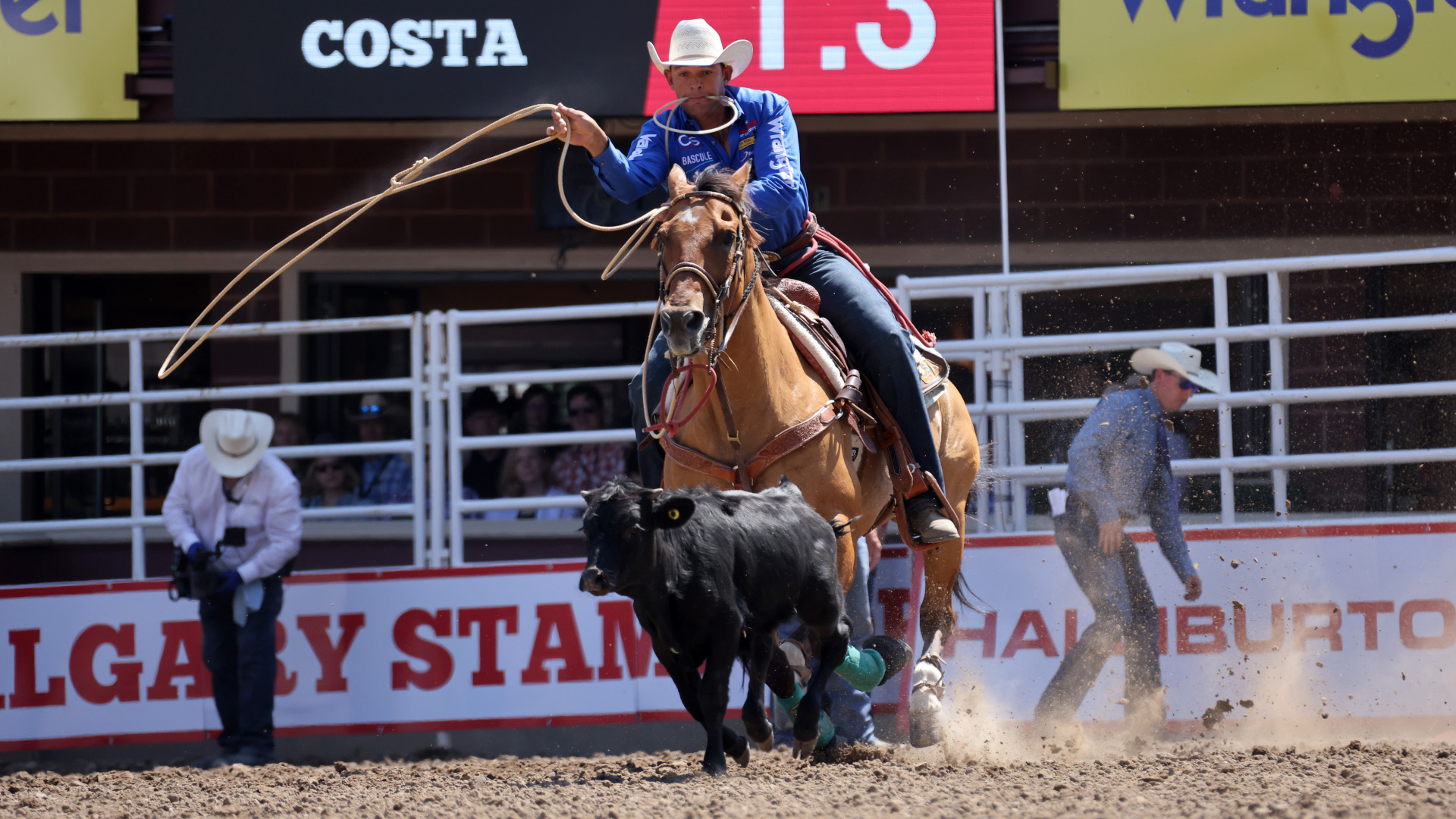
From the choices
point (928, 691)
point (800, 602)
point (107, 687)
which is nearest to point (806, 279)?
point (800, 602)

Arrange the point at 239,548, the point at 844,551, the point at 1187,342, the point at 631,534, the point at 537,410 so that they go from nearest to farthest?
the point at 631,534 < the point at 844,551 < the point at 239,548 < the point at 1187,342 < the point at 537,410

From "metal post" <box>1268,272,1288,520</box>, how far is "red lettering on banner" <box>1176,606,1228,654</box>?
2.08 feet

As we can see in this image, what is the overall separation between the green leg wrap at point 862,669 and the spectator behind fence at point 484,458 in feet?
14.7

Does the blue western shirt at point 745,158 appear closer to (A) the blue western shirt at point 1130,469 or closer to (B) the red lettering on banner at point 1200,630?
(A) the blue western shirt at point 1130,469

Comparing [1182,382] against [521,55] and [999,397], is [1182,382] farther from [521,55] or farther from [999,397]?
[521,55]

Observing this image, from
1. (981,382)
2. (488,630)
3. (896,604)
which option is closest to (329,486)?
(488,630)

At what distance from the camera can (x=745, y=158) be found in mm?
5336

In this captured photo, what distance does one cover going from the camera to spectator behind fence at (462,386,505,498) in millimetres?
9141

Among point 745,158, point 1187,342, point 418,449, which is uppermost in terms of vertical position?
point 745,158

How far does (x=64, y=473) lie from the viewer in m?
10.3

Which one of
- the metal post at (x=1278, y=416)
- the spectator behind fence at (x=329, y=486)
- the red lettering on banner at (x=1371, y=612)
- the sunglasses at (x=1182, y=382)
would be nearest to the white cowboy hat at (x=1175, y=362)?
the sunglasses at (x=1182, y=382)

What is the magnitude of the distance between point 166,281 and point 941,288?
6180mm

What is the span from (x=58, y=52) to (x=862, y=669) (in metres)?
6.22

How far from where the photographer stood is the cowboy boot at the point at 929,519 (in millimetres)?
5621
